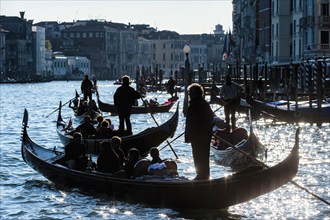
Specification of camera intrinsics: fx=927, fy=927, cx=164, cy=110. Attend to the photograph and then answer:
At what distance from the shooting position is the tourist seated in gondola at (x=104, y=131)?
14.6 meters

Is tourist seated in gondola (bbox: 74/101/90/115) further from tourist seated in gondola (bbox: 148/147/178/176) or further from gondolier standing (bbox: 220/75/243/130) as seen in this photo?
tourist seated in gondola (bbox: 148/147/178/176)

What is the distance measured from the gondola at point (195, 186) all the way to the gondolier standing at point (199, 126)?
0.27 metres

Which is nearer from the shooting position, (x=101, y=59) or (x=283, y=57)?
(x=283, y=57)

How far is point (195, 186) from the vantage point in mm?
9219

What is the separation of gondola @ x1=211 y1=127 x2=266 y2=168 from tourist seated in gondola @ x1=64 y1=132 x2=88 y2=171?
2.11m

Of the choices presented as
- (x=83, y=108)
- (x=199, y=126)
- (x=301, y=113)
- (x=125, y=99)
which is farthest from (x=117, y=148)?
Result: (x=83, y=108)

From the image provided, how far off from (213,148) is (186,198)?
196 inches

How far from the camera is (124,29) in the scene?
382ft

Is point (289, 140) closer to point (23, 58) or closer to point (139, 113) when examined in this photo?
point (139, 113)

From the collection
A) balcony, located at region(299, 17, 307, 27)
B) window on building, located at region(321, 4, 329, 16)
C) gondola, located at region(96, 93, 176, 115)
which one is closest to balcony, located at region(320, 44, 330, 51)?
window on building, located at region(321, 4, 329, 16)

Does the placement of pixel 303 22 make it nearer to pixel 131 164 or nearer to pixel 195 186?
pixel 131 164

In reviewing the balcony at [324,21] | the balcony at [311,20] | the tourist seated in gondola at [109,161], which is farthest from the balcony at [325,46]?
the tourist seated in gondola at [109,161]

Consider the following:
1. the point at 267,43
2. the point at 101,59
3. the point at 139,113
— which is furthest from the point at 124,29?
the point at 139,113

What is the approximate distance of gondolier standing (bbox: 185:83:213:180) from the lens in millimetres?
9125
